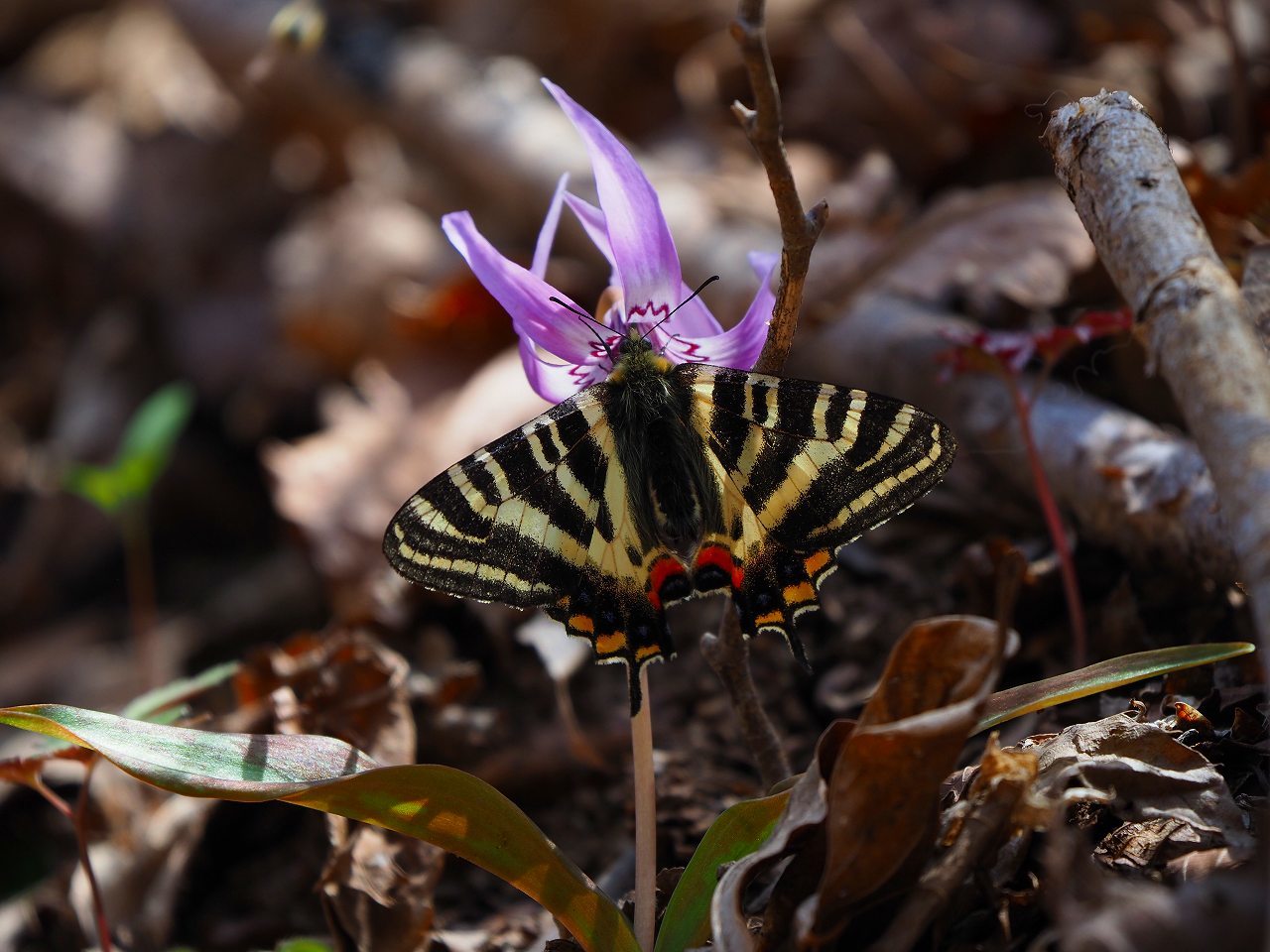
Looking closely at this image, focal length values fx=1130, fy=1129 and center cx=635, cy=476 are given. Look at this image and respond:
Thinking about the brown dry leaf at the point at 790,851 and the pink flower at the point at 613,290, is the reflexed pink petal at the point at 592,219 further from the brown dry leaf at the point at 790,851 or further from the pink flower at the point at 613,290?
the brown dry leaf at the point at 790,851

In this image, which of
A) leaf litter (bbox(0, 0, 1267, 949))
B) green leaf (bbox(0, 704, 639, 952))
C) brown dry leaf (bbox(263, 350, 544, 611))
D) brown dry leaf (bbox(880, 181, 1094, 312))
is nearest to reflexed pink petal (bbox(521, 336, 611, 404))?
green leaf (bbox(0, 704, 639, 952))

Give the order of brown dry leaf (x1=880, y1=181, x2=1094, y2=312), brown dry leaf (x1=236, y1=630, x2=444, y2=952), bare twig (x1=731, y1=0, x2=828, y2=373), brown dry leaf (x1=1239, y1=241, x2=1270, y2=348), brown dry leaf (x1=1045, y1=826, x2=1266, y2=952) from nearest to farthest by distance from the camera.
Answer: brown dry leaf (x1=1045, y1=826, x2=1266, y2=952), bare twig (x1=731, y1=0, x2=828, y2=373), brown dry leaf (x1=1239, y1=241, x2=1270, y2=348), brown dry leaf (x1=236, y1=630, x2=444, y2=952), brown dry leaf (x1=880, y1=181, x2=1094, y2=312)

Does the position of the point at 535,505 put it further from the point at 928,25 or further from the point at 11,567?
the point at 11,567

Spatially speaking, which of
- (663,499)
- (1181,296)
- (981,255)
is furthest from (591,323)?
(981,255)

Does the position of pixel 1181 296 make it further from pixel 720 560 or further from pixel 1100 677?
pixel 720 560

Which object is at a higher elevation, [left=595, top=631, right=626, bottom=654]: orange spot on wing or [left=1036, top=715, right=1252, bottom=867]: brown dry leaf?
[left=595, top=631, right=626, bottom=654]: orange spot on wing

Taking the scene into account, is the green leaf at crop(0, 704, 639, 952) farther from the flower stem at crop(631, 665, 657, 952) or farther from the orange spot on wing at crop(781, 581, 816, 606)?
the orange spot on wing at crop(781, 581, 816, 606)

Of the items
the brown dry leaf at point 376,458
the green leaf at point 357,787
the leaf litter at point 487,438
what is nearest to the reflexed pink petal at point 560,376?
the green leaf at point 357,787
